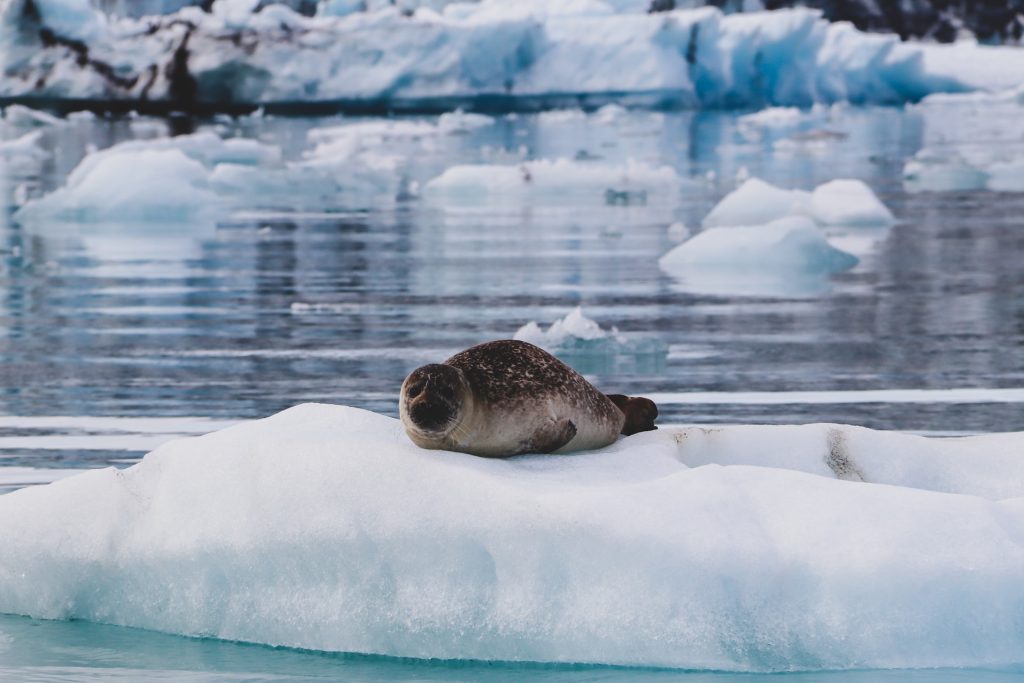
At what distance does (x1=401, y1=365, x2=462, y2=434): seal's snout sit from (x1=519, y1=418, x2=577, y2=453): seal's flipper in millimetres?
245

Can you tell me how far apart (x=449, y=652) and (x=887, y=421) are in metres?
2.86

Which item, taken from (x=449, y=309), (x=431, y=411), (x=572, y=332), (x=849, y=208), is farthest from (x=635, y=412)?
(x=849, y=208)

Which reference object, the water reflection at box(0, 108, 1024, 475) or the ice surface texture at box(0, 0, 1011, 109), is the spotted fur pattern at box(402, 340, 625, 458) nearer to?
the water reflection at box(0, 108, 1024, 475)

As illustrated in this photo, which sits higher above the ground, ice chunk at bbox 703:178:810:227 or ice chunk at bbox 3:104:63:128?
ice chunk at bbox 3:104:63:128

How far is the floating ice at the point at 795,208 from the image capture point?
1409 centimetres

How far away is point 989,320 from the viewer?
27.1 ft

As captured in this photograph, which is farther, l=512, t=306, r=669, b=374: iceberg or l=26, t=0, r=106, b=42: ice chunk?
l=26, t=0, r=106, b=42: ice chunk

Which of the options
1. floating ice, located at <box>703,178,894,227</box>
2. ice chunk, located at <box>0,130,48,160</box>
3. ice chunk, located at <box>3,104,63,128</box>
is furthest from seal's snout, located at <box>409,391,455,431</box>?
ice chunk, located at <box>3,104,63,128</box>

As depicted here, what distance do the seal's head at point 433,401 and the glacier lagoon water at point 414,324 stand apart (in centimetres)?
52

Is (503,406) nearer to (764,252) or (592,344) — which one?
(592,344)

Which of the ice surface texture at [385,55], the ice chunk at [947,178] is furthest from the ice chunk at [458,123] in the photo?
the ice chunk at [947,178]

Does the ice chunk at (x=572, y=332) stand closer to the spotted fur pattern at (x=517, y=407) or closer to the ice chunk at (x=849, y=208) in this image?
the spotted fur pattern at (x=517, y=407)

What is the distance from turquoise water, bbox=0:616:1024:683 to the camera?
9.41 ft

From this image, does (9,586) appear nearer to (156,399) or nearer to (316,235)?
(156,399)
